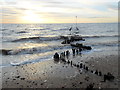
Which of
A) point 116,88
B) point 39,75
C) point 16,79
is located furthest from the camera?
point 39,75

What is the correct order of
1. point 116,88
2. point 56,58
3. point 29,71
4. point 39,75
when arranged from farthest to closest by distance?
1. point 56,58
2. point 29,71
3. point 39,75
4. point 116,88

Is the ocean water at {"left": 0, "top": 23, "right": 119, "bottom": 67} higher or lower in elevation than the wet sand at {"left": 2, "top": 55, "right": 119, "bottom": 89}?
higher

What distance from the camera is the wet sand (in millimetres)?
12797

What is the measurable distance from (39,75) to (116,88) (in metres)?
6.78

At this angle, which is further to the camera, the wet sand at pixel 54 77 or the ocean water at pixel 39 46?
the ocean water at pixel 39 46

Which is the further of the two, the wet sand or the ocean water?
the ocean water

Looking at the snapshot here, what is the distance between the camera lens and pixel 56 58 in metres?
22.0

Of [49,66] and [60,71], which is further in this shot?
[49,66]

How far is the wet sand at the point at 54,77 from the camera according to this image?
12.8m

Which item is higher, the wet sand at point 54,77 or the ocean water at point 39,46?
the ocean water at point 39,46

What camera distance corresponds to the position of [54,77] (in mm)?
14578

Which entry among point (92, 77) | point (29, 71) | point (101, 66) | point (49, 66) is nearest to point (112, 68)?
point (101, 66)

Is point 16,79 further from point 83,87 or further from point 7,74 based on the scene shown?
point 83,87

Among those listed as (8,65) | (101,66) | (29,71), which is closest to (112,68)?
(101,66)
